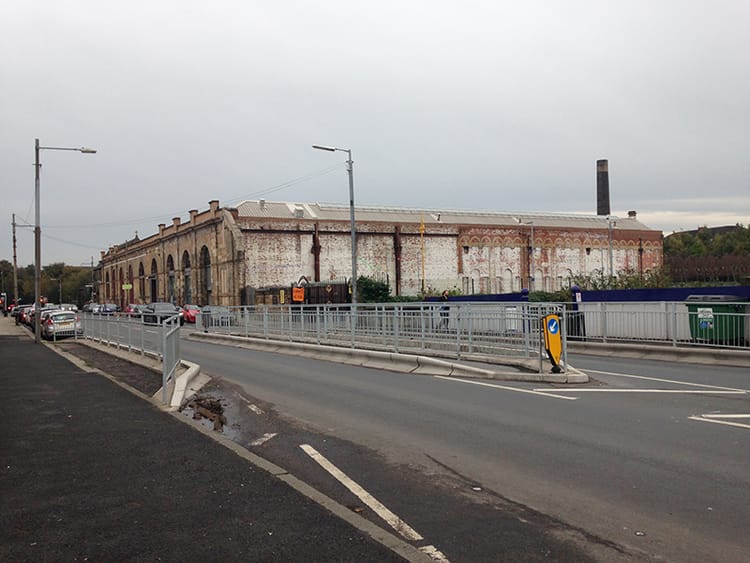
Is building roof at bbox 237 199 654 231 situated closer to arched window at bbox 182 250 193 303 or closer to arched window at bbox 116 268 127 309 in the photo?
arched window at bbox 182 250 193 303

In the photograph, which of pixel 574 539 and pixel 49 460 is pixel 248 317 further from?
pixel 574 539

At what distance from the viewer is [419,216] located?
63812 millimetres

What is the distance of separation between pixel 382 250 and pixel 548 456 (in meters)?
50.3

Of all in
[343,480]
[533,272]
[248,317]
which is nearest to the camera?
[343,480]

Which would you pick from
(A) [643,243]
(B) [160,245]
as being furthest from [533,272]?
(B) [160,245]

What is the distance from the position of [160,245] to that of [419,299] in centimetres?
3015

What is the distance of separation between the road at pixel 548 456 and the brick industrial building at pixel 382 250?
39902 millimetres

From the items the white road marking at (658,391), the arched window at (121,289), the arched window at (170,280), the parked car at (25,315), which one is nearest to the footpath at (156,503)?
the white road marking at (658,391)

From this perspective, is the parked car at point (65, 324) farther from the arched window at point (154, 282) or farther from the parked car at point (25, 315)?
the arched window at point (154, 282)

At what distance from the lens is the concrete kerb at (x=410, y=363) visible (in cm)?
1357

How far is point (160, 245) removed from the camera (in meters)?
68.6

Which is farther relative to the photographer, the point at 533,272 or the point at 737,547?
the point at 533,272

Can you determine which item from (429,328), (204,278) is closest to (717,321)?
(429,328)

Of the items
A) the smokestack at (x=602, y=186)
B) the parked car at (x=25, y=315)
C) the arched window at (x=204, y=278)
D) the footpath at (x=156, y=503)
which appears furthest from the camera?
the smokestack at (x=602, y=186)
